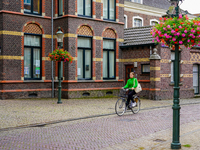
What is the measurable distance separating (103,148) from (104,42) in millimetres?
14886

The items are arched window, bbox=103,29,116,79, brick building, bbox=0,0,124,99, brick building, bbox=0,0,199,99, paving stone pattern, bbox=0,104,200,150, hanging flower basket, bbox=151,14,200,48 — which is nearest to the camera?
hanging flower basket, bbox=151,14,200,48

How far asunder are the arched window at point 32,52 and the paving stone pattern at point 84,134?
9199 mm

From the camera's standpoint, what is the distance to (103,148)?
6633 millimetres

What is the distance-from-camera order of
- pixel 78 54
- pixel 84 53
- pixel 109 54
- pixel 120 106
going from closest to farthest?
pixel 120 106, pixel 78 54, pixel 84 53, pixel 109 54

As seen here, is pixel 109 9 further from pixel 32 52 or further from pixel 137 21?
pixel 137 21

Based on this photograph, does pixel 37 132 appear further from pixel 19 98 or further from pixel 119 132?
pixel 19 98

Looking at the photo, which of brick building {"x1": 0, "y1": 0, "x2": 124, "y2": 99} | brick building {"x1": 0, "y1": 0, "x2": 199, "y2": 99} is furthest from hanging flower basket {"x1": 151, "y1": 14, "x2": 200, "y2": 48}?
brick building {"x1": 0, "y1": 0, "x2": 124, "y2": 99}

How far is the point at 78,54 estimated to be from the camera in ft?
64.1

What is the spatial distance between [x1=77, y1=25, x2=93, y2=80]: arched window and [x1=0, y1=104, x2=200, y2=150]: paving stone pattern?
8.91 metres

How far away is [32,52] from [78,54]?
3.12 meters

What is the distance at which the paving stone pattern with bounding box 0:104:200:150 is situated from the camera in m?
6.88

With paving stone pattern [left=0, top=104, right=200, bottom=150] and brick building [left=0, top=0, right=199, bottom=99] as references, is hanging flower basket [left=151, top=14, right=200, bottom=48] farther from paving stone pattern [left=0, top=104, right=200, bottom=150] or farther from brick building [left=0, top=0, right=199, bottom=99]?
brick building [left=0, top=0, right=199, bottom=99]

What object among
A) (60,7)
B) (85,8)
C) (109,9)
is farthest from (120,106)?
(109,9)

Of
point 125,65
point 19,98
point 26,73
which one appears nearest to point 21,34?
point 26,73
